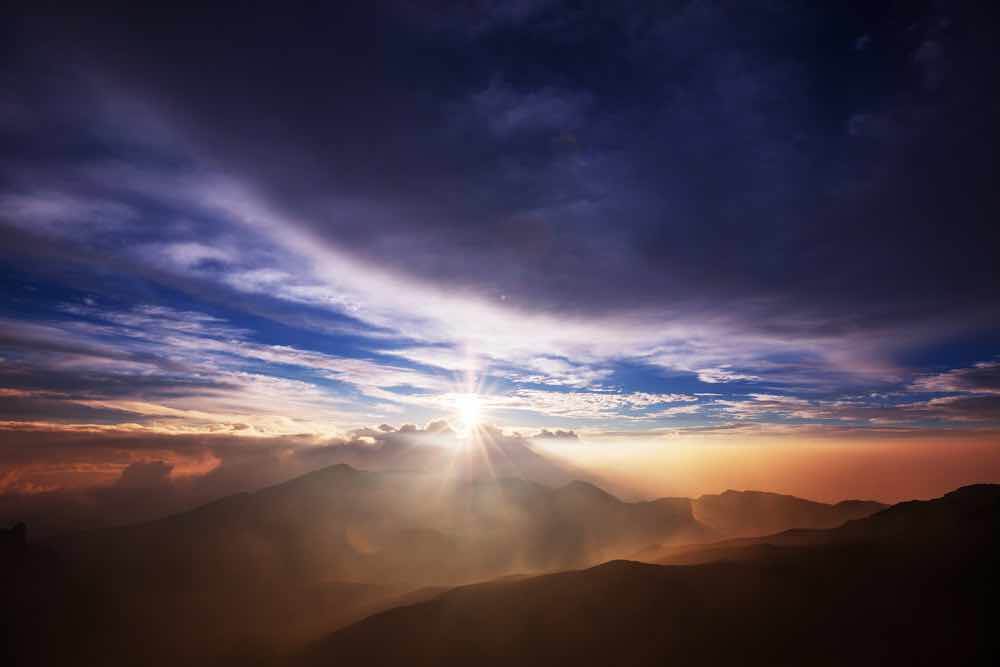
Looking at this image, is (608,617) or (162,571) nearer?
(608,617)

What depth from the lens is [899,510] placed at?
104 m

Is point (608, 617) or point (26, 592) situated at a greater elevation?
point (608, 617)

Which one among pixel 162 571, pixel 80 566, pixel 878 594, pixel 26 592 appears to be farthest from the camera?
pixel 162 571

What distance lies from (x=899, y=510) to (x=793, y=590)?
55.8 metres

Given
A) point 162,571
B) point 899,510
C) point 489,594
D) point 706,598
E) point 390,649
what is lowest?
point 162,571

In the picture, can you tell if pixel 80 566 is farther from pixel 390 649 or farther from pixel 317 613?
pixel 390 649

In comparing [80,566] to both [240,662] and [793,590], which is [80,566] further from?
[793,590]

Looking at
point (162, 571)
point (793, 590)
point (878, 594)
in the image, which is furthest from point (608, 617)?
point (162, 571)

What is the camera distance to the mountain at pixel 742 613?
6062 cm

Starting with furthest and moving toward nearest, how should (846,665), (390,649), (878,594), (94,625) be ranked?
(94,625)
(390,649)
(878,594)
(846,665)

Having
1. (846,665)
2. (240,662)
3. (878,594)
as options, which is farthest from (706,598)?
(240,662)

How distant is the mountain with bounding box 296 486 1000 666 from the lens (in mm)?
60625

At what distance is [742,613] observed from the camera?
68.9 meters

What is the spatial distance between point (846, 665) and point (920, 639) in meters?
11.7
